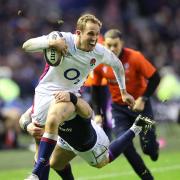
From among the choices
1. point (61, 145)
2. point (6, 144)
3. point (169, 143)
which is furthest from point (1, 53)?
point (61, 145)

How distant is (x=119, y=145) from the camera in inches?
383

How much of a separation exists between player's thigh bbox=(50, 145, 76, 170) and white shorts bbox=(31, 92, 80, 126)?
0.59m

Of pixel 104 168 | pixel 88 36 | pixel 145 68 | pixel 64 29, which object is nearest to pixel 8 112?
pixel 104 168

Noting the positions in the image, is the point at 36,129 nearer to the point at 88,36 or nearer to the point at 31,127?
the point at 31,127

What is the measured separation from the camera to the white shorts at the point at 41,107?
8.98m

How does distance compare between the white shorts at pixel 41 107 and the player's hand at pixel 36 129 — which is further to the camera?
the player's hand at pixel 36 129

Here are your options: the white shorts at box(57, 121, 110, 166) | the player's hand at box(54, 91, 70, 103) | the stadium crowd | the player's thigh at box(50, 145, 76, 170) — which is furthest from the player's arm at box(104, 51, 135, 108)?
the stadium crowd

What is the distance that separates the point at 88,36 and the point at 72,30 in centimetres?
1316

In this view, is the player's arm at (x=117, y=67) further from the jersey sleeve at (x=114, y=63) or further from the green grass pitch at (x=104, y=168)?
the green grass pitch at (x=104, y=168)

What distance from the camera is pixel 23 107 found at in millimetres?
18719

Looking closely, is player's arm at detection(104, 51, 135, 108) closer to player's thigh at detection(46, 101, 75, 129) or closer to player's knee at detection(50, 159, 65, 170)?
player's thigh at detection(46, 101, 75, 129)

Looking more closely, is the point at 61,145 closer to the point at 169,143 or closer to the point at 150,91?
the point at 150,91

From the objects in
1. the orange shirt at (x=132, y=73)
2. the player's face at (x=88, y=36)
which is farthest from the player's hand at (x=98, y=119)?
the player's face at (x=88, y=36)

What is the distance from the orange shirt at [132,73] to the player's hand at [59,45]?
8.14 feet
